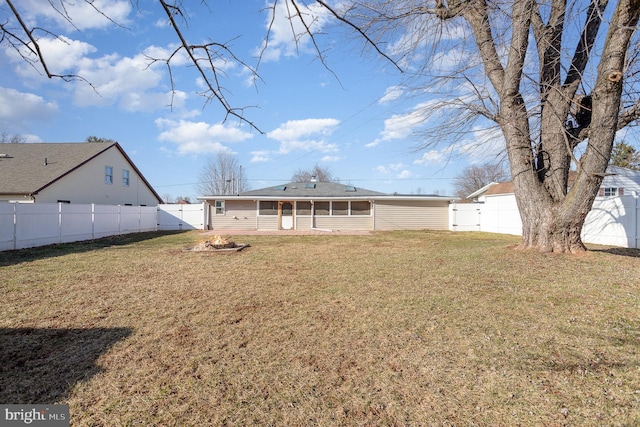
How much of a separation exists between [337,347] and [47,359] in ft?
8.20

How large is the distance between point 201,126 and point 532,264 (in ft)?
20.5

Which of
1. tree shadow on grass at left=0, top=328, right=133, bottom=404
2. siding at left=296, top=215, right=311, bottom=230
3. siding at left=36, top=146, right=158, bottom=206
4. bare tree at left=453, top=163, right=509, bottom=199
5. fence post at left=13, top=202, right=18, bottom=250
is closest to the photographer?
tree shadow on grass at left=0, top=328, right=133, bottom=404

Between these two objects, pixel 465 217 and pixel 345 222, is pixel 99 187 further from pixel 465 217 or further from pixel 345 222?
pixel 465 217

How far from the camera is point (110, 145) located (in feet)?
56.4

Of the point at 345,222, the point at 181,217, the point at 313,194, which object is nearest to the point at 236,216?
the point at 181,217

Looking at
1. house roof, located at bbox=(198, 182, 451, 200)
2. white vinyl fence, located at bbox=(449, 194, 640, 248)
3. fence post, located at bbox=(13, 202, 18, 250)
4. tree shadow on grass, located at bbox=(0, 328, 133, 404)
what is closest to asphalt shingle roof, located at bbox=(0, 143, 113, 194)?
fence post, located at bbox=(13, 202, 18, 250)

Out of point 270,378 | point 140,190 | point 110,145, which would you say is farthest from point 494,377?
point 140,190

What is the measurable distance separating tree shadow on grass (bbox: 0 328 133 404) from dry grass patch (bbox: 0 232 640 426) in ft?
0.06

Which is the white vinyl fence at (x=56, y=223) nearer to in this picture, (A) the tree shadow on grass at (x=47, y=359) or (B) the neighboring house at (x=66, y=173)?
(B) the neighboring house at (x=66, y=173)

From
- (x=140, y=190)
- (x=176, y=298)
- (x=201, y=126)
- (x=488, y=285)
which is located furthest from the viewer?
(x=140, y=190)

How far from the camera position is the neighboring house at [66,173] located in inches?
529

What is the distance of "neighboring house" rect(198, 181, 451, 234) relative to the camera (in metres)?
19.2

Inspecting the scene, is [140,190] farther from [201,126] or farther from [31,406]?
[31,406]

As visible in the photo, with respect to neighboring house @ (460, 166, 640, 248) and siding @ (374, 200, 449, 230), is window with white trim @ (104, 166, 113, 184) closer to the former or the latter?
siding @ (374, 200, 449, 230)
